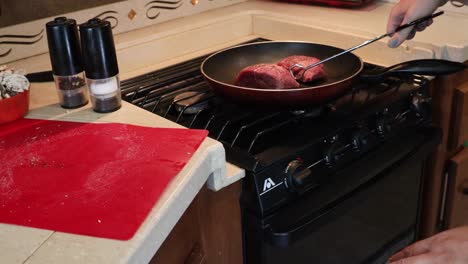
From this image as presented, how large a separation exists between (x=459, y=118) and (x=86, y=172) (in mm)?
1024

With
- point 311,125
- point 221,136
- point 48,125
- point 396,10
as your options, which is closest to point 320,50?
point 396,10

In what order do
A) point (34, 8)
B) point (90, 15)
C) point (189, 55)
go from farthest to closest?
point (189, 55), point (90, 15), point (34, 8)

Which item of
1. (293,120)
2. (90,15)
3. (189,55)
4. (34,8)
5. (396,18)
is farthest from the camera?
(189,55)

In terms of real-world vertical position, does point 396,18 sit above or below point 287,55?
above

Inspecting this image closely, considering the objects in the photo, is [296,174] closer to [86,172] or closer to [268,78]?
[268,78]

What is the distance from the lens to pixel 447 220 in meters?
1.50

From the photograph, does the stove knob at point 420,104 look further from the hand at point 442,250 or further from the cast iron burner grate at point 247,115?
the hand at point 442,250

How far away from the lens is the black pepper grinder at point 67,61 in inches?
37.1

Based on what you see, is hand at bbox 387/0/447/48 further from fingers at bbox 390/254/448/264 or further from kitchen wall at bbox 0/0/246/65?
kitchen wall at bbox 0/0/246/65

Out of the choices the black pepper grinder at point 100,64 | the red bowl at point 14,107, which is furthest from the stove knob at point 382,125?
the red bowl at point 14,107

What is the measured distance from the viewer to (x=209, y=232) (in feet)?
3.02

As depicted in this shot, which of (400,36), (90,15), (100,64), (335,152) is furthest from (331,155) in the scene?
(90,15)

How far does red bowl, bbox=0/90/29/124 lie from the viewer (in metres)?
0.92

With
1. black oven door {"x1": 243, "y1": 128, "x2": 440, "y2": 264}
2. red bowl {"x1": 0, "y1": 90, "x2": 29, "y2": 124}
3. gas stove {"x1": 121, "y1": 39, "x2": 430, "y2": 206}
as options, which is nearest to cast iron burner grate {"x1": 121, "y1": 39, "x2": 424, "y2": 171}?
gas stove {"x1": 121, "y1": 39, "x2": 430, "y2": 206}
